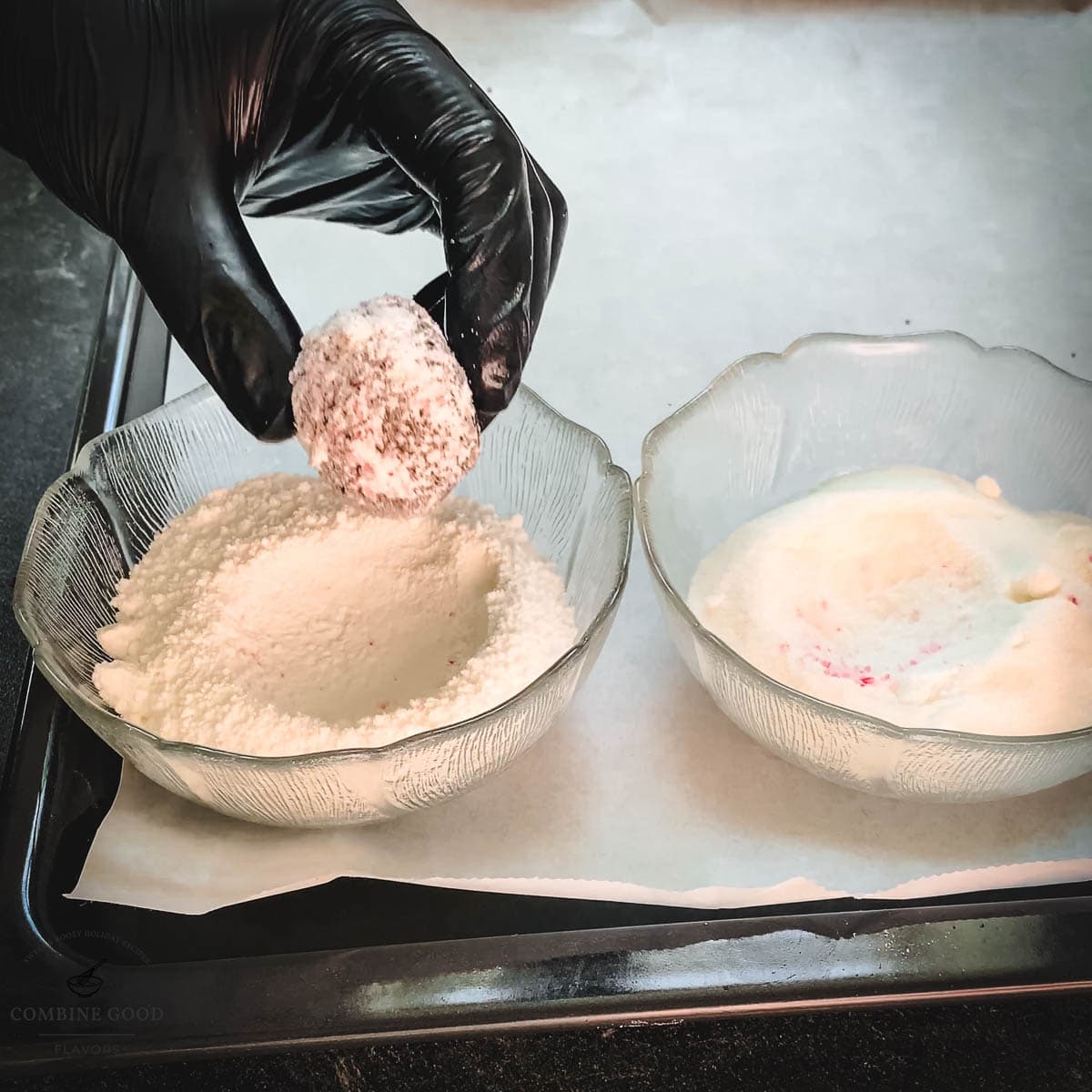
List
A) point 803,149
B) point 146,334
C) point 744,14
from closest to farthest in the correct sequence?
point 146,334
point 803,149
point 744,14

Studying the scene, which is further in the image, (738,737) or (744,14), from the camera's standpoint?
(744,14)

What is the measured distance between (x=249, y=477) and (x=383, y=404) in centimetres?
37

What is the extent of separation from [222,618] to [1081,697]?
632mm

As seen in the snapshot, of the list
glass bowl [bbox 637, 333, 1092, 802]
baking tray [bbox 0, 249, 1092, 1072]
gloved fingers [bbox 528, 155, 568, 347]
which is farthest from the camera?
glass bowl [bbox 637, 333, 1092, 802]

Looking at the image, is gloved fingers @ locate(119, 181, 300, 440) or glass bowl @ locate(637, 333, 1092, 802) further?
glass bowl @ locate(637, 333, 1092, 802)

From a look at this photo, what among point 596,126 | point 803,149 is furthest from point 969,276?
point 596,126

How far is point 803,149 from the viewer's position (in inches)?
61.4

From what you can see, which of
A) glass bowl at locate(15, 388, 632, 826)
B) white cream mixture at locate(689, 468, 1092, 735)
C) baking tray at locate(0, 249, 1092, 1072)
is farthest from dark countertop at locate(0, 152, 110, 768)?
white cream mixture at locate(689, 468, 1092, 735)

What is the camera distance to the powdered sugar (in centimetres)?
85

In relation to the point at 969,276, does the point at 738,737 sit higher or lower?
lower

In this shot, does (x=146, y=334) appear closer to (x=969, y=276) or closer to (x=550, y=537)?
(x=550, y=537)

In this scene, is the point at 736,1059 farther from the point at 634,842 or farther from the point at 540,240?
the point at 540,240

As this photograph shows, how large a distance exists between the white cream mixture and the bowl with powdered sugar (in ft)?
0.42

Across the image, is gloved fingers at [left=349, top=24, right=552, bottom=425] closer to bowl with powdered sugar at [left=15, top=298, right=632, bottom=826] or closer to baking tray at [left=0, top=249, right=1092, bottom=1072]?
bowl with powdered sugar at [left=15, top=298, right=632, bottom=826]
